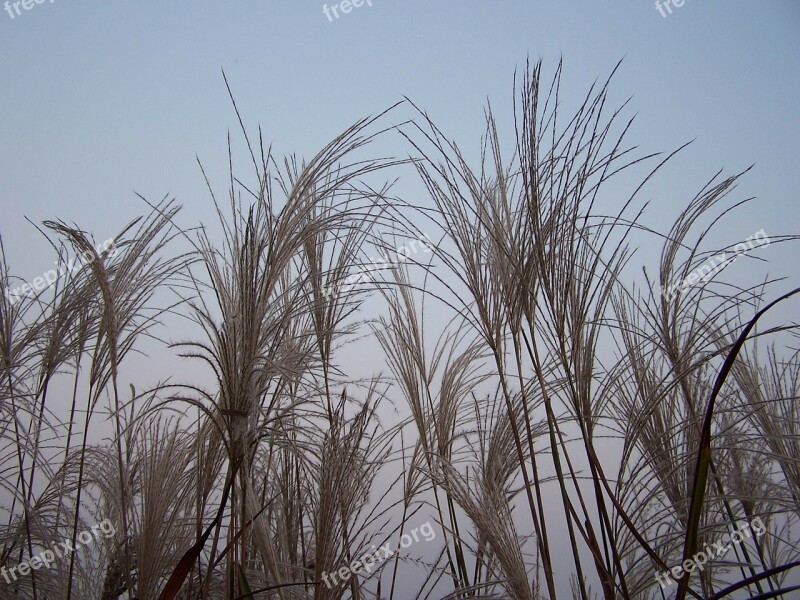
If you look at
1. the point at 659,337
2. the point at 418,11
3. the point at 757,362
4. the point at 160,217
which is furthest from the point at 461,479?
the point at 418,11

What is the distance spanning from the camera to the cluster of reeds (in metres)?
1.26

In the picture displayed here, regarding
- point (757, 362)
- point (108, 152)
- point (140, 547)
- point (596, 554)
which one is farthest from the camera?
point (108, 152)

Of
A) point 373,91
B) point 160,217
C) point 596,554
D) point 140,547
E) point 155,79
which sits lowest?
point 596,554

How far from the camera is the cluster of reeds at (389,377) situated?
49.7 inches

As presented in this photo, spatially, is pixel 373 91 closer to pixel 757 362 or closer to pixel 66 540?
pixel 757 362

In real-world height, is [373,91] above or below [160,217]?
above

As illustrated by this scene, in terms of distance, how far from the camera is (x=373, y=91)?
3.46 metres

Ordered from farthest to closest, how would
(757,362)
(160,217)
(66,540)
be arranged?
1. (757,362)
2. (66,540)
3. (160,217)

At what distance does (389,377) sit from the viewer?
2242mm

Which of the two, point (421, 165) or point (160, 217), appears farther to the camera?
point (160, 217)

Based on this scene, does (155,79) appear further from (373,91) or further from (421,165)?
(421,165)

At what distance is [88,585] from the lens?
6.59 feet

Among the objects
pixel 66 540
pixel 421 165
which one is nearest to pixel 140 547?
pixel 66 540

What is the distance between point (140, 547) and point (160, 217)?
92 cm
